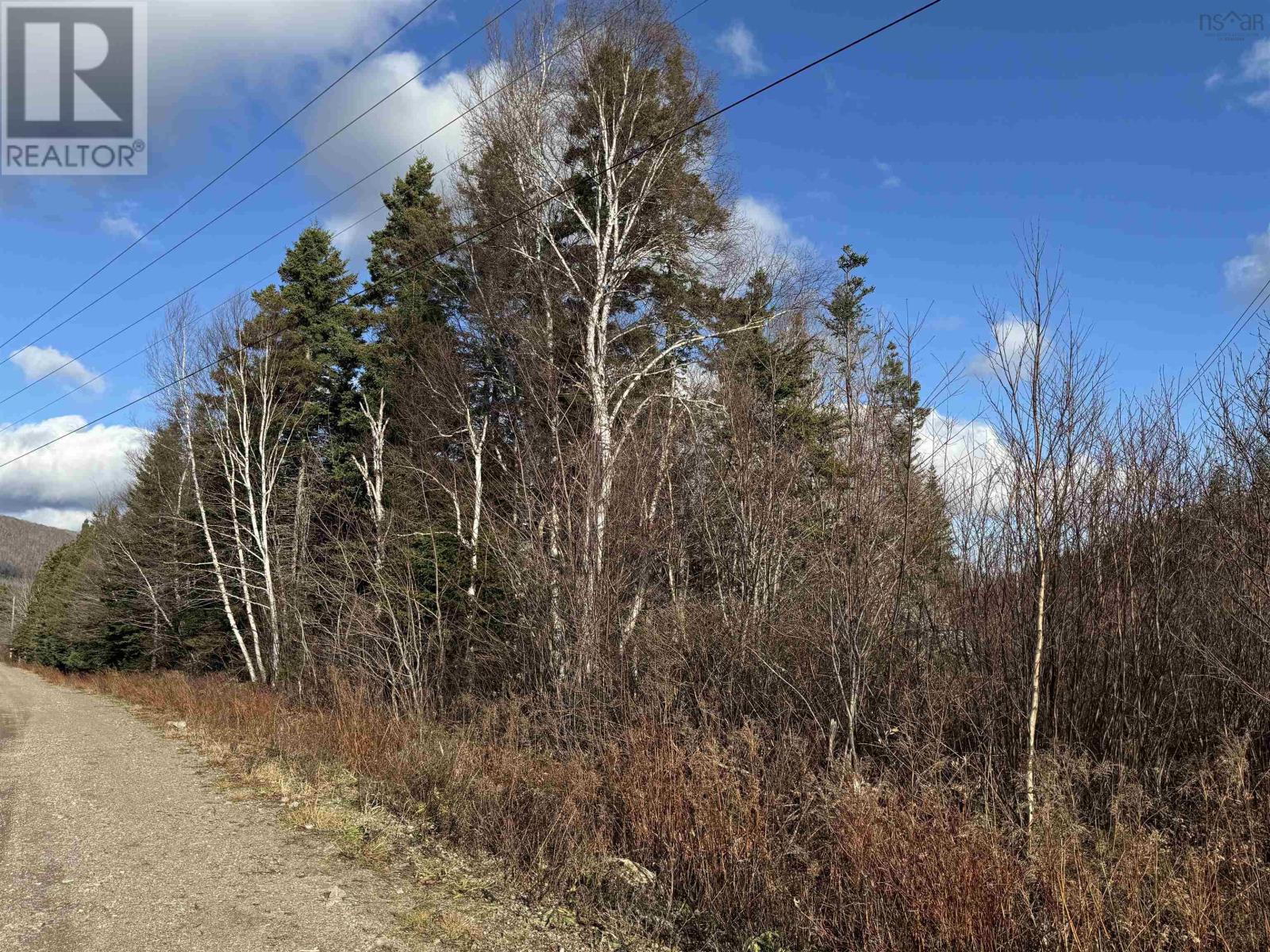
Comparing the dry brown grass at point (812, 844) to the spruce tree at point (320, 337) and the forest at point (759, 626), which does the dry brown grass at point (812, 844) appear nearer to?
the forest at point (759, 626)

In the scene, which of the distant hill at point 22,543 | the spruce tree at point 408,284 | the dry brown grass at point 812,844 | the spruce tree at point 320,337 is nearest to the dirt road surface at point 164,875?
the dry brown grass at point 812,844

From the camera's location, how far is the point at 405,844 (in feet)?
20.7

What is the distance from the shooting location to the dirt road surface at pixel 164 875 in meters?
4.58

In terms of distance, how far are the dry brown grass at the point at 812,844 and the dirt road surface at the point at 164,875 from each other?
1.61 feet

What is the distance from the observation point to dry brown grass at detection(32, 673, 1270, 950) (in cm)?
401

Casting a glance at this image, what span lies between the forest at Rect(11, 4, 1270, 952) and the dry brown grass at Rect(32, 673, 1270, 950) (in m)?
0.03

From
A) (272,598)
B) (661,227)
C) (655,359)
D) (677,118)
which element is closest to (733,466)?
(655,359)

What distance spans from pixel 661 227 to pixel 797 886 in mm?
13136

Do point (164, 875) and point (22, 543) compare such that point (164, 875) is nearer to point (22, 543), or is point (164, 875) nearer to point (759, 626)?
point (759, 626)

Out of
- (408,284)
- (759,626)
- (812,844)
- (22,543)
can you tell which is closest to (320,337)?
(408,284)

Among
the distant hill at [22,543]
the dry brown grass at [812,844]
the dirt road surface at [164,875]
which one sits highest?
the dry brown grass at [812,844]

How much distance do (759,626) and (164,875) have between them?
557 cm

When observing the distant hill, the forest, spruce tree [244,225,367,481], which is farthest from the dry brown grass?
the distant hill

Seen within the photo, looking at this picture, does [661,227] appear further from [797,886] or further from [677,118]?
[797,886]
